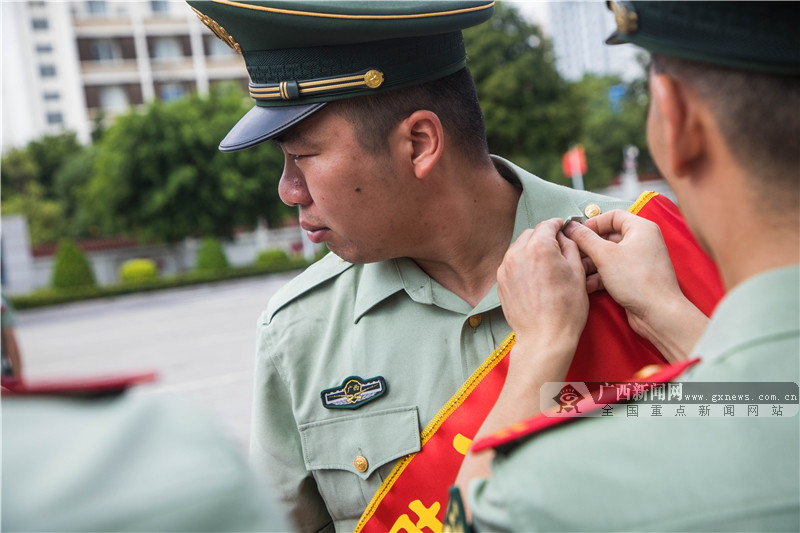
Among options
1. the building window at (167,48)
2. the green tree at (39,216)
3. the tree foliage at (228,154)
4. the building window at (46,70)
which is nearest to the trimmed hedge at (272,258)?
the tree foliage at (228,154)

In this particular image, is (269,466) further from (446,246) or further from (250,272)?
(250,272)

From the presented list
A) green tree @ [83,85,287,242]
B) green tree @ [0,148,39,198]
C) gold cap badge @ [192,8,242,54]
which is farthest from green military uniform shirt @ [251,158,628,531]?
green tree @ [0,148,39,198]

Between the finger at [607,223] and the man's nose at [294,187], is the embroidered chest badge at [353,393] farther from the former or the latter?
the finger at [607,223]

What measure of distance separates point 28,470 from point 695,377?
75cm

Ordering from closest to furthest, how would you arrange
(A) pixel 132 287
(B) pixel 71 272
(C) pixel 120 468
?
1. (C) pixel 120 468
2. (A) pixel 132 287
3. (B) pixel 71 272

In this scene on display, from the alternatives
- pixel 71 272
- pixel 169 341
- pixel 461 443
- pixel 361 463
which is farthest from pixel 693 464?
pixel 71 272

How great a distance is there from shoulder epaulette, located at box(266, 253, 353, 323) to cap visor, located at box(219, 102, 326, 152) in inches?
15.4

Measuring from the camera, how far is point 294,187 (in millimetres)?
1698

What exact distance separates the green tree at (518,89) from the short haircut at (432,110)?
64.6 ft

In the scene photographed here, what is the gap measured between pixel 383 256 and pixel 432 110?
1.19 feet

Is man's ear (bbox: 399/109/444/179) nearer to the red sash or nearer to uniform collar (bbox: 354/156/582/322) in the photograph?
uniform collar (bbox: 354/156/582/322)

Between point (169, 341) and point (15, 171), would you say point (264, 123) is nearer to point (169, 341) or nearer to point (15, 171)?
point (169, 341)

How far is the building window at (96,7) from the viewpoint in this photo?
140 ft

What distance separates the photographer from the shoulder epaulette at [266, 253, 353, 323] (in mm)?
1855
